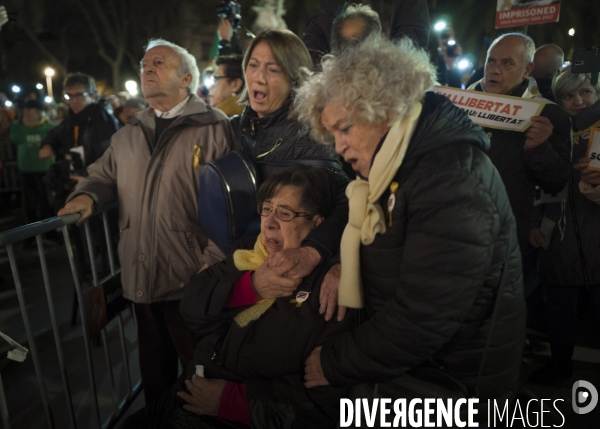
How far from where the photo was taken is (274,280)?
1.89 m

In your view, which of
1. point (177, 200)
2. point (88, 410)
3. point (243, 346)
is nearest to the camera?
point (243, 346)

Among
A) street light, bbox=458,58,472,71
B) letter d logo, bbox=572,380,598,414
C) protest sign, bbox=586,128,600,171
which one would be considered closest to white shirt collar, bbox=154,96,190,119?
protest sign, bbox=586,128,600,171

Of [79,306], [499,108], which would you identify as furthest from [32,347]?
[499,108]

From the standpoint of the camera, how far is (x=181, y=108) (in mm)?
2779

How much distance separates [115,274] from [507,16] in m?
4.51

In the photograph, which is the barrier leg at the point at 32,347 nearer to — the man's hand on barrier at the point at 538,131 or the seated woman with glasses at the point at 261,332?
the seated woman with glasses at the point at 261,332

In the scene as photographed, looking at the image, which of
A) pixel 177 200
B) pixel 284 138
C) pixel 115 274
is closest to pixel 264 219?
pixel 284 138

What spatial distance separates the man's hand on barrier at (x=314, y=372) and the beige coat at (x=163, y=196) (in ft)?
3.33

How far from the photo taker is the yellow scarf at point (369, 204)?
4.80 ft

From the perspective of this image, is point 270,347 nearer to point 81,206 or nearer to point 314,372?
point 314,372

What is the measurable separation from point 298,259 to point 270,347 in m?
0.38

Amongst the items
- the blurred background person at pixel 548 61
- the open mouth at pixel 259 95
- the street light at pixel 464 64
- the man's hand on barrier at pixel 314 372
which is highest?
the street light at pixel 464 64

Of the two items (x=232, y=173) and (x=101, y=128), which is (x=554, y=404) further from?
(x=101, y=128)

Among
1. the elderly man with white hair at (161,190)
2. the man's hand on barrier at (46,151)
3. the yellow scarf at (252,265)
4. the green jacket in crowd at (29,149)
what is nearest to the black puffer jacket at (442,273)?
the yellow scarf at (252,265)
